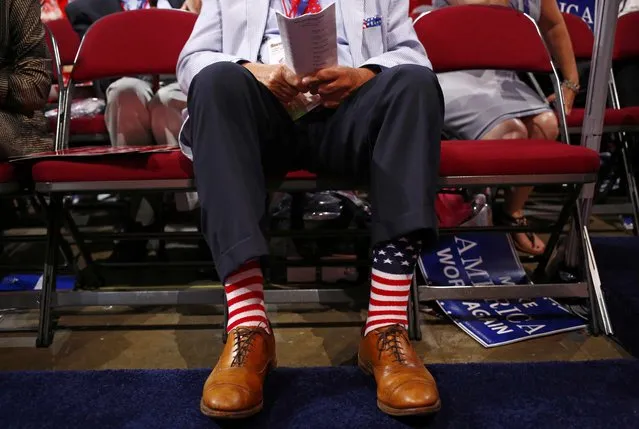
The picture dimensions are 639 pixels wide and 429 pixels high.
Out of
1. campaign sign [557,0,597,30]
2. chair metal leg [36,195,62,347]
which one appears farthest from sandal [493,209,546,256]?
chair metal leg [36,195,62,347]

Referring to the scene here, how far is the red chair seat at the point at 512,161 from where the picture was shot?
1.24 metres

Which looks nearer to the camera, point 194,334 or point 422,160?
point 422,160

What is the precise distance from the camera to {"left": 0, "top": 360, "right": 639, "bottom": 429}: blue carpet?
96 centimetres

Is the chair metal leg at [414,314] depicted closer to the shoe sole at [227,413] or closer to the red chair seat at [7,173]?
the shoe sole at [227,413]

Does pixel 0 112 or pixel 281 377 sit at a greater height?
pixel 0 112

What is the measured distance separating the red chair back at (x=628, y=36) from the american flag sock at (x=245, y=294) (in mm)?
2098

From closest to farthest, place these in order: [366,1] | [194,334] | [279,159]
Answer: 1. [279,159]
2. [366,1]
3. [194,334]

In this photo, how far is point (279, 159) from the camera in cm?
123

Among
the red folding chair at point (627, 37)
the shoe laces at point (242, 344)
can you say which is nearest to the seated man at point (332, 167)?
the shoe laces at point (242, 344)

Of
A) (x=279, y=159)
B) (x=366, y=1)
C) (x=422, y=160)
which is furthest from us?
(x=366, y=1)

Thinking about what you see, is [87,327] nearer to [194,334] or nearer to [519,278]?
[194,334]

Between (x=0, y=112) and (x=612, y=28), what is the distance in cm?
169

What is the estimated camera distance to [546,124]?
182cm

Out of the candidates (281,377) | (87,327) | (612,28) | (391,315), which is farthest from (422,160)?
(87,327)
